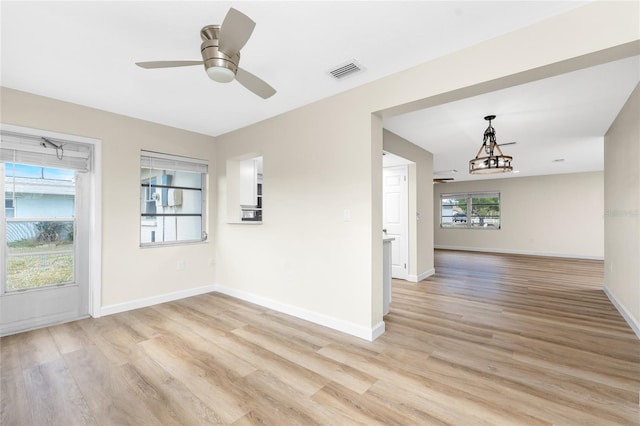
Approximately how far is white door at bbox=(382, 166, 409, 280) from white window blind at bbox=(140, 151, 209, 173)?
341 centimetres

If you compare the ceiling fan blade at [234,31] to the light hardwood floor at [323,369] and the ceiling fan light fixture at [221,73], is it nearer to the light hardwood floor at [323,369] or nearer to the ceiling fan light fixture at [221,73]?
the ceiling fan light fixture at [221,73]

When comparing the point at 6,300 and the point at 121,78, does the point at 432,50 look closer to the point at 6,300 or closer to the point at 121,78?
the point at 121,78

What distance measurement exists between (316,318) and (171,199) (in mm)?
2826

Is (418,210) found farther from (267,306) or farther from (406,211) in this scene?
(267,306)

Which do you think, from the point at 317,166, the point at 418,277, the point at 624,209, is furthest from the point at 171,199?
the point at 624,209

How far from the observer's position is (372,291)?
280cm

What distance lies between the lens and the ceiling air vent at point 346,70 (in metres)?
2.49

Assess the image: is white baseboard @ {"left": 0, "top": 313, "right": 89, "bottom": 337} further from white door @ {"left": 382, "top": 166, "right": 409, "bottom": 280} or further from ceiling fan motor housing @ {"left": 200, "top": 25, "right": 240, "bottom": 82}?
white door @ {"left": 382, "top": 166, "right": 409, "bottom": 280}

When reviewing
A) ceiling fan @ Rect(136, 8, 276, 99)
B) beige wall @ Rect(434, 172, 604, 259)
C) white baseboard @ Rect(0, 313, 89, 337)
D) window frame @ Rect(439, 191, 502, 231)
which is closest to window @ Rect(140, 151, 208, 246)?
white baseboard @ Rect(0, 313, 89, 337)

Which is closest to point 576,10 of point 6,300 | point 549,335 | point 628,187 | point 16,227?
point 628,187

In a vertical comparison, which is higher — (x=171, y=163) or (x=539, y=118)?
(x=539, y=118)

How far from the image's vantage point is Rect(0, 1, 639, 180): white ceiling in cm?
184

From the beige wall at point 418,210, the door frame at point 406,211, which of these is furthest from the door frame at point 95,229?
the beige wall at point 418,210

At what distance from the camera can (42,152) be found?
3121mm
